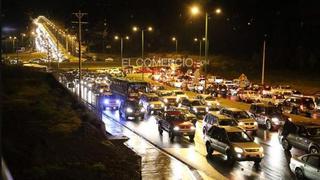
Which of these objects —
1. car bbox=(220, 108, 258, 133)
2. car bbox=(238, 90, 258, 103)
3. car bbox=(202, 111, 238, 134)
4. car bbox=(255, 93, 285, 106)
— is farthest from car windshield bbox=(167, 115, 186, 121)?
car bbox=(238, 90, 258, 103)

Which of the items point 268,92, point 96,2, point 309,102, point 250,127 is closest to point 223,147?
point 250,127

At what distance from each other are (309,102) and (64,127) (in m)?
27.5

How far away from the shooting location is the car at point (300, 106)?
134 ft

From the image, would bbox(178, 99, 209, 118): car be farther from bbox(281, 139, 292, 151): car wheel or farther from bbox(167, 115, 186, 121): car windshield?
bbox(281, 139, 292, 151): car wheel

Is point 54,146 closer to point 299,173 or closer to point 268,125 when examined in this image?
point 299,173

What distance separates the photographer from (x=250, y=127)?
3038 cm

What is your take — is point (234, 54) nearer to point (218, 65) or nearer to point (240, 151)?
point (218, 65)

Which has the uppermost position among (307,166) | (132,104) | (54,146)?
(54,146)

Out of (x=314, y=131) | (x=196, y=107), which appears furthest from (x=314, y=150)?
(x=196, y=107)

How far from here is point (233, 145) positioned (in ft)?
68.9

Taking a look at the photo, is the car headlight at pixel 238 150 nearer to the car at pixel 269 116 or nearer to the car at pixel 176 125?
the car at pixel 176 125

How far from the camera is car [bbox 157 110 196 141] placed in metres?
Answer: 28.4

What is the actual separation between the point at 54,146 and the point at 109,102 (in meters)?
32.5

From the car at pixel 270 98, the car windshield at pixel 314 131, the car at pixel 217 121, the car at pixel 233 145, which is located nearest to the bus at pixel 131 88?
the car at pixel 270 98
